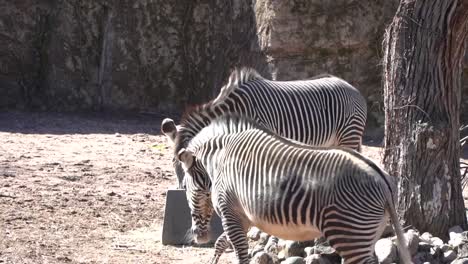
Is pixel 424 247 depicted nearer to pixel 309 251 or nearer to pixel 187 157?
pixel 309 251

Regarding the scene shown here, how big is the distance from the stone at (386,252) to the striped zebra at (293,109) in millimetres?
1791

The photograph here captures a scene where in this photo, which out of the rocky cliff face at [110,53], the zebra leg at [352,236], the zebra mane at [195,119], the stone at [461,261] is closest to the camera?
the zebra leg at [352,236]

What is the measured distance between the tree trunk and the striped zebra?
1527mm

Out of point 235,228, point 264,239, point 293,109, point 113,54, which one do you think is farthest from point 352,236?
point 113,54

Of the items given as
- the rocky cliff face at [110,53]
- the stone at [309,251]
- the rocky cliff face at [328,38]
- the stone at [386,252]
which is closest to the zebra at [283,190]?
the stone at [309,251]

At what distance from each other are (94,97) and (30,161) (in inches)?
199

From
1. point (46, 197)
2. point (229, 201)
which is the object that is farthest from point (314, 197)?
point (46, 197)

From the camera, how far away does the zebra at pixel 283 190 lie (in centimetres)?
577

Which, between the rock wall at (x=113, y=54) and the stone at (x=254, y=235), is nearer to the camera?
the stone at (x=254, y=235)

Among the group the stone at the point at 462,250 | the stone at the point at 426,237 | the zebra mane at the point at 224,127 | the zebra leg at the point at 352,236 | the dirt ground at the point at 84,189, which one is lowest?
the dirt ground at the point at 84,189

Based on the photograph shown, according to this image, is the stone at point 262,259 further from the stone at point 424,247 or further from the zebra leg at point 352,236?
the zebra leg at point 352,236

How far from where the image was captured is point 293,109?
9.34 m

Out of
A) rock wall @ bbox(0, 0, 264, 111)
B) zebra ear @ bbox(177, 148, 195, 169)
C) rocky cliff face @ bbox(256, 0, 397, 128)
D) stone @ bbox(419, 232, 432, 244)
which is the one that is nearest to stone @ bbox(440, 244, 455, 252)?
stone @ bbox(419, 232, 432, 244)

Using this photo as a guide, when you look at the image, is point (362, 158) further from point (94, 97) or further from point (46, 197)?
point (94, 97)
